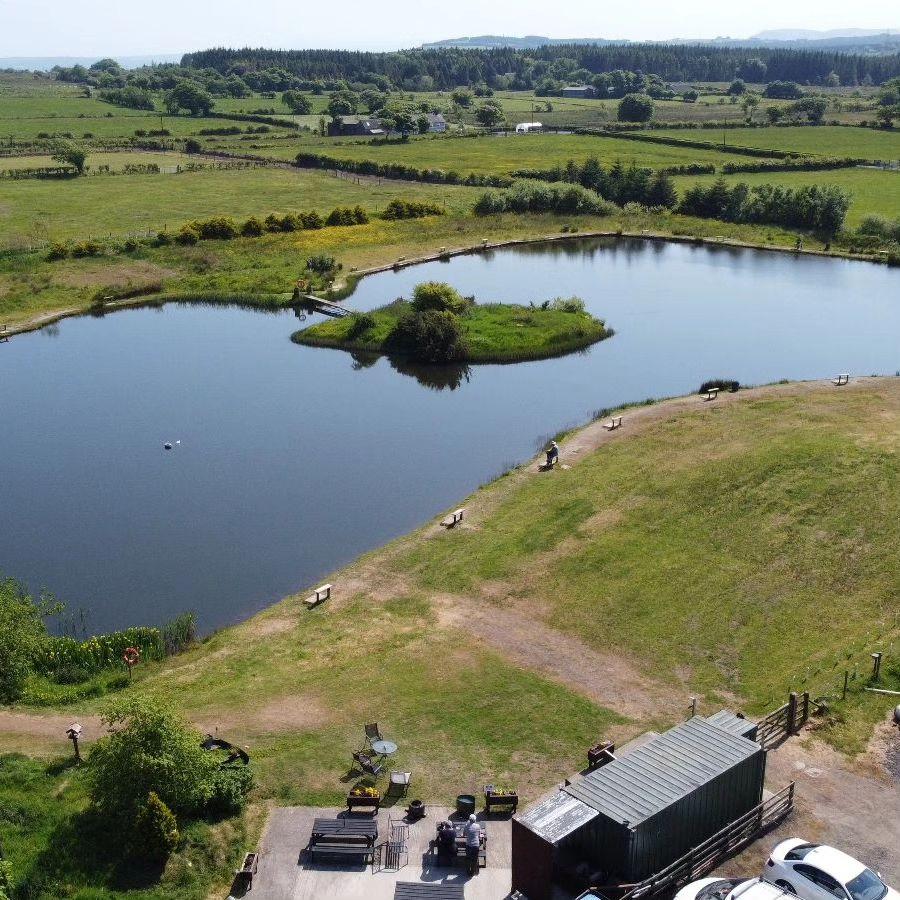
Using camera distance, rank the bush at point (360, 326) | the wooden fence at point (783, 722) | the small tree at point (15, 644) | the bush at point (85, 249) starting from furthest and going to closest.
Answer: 1. the bush at point (85, 249)
2. the bush at point (360, 326)
3. the small tree at point (15, 644)
4. the wooden fence at point (783, 722)

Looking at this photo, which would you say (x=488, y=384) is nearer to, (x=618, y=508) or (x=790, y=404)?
(x=790, y=404)

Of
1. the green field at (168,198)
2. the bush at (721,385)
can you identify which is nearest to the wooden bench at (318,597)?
the bush at (721,385)

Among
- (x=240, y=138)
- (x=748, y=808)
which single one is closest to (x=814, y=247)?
(x=748, y=808)

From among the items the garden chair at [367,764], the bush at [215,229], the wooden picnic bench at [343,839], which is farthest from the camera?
the bush at [215,229]

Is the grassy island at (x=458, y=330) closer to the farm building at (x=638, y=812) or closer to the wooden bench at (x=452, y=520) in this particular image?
the wooden bench at (x=452, y=520)

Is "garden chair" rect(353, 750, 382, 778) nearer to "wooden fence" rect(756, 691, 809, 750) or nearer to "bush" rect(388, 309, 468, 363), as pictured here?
"wooden fence" rect(756, 691, 809, 750)

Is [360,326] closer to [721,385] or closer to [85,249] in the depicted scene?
[721,385]

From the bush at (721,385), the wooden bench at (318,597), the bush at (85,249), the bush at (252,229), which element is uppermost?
the bush at (252,229)

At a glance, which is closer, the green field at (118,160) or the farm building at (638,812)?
the farm building at (638,812)

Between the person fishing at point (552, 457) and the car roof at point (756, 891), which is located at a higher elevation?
the car roof at point (756, 891)
